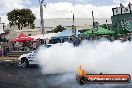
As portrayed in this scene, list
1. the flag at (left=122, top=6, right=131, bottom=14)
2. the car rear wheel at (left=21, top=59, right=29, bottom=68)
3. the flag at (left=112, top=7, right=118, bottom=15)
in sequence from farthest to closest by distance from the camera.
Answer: the flag at (left=112, top=7, right=118, bottom=15)
the flag at (left=122, top=6, right=131, bottom=14)
the car rear wheel at (left=21, top=59, right=29, bottom=68)

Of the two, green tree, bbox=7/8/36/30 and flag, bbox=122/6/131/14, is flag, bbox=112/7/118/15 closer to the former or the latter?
flag, bbox=122/6/131/14

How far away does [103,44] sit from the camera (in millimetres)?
16938

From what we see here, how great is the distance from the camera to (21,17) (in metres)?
96.6

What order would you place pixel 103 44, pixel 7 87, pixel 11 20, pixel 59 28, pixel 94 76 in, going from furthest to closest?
pixel 11 20 < pixel 59 28 < pixel 103 44 < pixel 7 87 < pixel 94 76

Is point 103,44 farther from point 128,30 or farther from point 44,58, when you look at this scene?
point 128,30

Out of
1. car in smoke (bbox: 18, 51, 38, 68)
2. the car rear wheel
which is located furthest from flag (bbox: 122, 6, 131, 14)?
the car rear wheel

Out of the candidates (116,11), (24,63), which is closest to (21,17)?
(116,11)

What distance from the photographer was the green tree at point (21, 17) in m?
96.3

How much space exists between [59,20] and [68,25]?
17.1 ft

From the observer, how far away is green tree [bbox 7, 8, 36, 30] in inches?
3792

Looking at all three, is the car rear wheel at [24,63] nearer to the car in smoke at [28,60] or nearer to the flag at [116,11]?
the car in smoke at [28,60]

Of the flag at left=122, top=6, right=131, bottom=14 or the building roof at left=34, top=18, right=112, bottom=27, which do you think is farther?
the building roof at left=34, top=18, right=112, bottom=27

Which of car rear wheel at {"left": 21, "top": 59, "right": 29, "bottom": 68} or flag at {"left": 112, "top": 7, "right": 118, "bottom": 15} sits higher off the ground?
flag at {"left": 112, "top": 7, "right": 118, "bottom": 15}

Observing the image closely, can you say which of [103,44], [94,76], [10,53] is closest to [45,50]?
[103,44]
